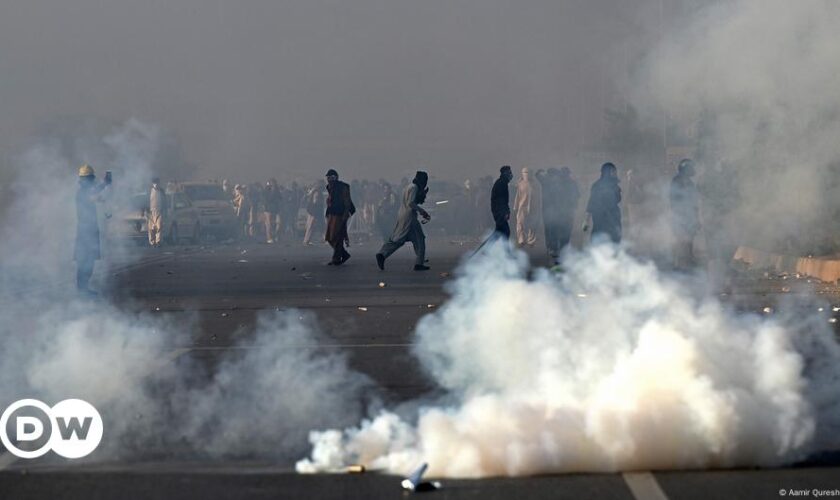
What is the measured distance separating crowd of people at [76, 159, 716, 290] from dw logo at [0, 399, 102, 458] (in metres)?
8.33

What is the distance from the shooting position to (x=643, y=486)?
7477 millimetres

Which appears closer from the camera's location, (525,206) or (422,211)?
(422,211)

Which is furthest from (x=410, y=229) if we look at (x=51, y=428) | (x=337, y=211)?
(x=51, y=428)

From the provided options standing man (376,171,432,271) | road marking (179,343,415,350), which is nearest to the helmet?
standing man (376,171,432,271)

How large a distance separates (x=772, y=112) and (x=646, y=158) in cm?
1377

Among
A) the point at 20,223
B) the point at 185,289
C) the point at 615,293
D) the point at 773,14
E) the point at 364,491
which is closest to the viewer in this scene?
the point at 364,491

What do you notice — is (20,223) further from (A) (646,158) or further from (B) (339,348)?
(B) (339,348)

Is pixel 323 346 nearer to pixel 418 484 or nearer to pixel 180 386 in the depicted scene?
pixel 180 386

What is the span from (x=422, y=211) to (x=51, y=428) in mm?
17218

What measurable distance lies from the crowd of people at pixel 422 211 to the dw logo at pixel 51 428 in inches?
328

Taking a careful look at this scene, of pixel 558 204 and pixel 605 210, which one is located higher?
pixel 605 210

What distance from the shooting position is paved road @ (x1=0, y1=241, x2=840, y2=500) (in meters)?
7.46

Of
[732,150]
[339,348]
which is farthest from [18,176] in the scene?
[339,348]

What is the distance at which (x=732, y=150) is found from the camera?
75.5ft
